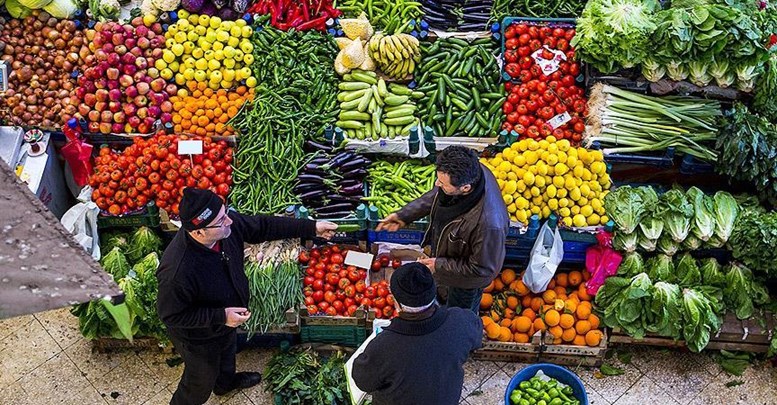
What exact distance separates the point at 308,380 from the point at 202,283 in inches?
51.3

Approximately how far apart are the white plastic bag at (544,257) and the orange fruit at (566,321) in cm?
27

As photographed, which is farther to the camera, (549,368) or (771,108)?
(771,108)

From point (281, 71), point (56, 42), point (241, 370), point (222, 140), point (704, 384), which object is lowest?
point (704, 384)

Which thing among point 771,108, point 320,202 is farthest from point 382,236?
point 771,108

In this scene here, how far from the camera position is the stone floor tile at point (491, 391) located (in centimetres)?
493

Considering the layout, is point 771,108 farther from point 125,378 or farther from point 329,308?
point 125,378

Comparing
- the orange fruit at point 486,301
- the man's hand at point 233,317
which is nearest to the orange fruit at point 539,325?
the orange fruit at point 486,301

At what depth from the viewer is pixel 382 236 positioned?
5.14 metres

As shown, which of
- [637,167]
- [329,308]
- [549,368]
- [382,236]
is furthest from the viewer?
[637,167]

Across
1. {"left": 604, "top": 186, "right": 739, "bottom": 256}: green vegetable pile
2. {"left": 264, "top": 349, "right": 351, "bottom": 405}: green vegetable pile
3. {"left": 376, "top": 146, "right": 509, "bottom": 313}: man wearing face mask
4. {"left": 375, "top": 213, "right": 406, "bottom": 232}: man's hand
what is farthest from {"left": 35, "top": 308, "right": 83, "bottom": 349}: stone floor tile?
{"left": 604, "top": 186, "right": 739, "bottom": 256}: green vegetable pile

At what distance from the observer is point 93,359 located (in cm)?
513

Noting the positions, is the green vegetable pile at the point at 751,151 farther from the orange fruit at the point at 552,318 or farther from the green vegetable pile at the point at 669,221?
the orange fruit at the point at 552,318

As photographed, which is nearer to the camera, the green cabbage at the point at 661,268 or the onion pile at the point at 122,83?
the green cabbage at the point at 661,268

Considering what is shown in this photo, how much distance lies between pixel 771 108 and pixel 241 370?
177 inches
